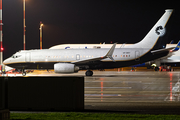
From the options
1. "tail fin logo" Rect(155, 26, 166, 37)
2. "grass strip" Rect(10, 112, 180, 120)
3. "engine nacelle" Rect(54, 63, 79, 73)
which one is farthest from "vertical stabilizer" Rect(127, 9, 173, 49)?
"grass strip" Rect(10, 112, 180, 120)

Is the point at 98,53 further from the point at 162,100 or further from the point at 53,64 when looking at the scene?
the point at 162,100

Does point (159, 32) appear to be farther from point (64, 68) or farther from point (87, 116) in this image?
point (87, 116)

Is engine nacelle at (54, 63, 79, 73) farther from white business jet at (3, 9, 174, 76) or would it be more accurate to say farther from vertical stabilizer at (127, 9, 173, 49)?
vertical stabilizer at (127, 9, 173, 49)

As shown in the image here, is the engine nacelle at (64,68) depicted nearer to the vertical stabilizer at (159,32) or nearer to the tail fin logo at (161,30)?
the vertical stabilizer at (159,32)

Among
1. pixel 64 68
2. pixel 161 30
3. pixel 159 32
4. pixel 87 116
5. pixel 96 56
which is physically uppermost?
pixel 161 30

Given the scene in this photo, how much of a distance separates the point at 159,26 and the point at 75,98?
27932 mm

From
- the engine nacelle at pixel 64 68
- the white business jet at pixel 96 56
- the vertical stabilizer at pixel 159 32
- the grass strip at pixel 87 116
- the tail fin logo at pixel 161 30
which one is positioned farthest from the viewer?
the tail fin logo at pixel 161 30

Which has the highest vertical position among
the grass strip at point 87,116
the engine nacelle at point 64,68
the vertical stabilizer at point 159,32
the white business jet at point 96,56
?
the vertical stabilizer at point 159,32

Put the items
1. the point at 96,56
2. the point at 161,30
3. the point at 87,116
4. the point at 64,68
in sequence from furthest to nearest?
the point at 161,30, the point at 96,56, the point at 64,68, the point at 87,116

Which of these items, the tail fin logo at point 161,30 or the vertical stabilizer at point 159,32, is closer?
the vertical stabilizer at point 159,32

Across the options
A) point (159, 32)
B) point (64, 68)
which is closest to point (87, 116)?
point (64, 68)

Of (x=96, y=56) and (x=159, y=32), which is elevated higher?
(x=159, y=32)

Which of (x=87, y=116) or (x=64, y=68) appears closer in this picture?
(x=87, y=116)

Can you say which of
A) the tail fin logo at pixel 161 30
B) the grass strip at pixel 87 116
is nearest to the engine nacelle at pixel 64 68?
the tail fin logo at pixel 161 30
